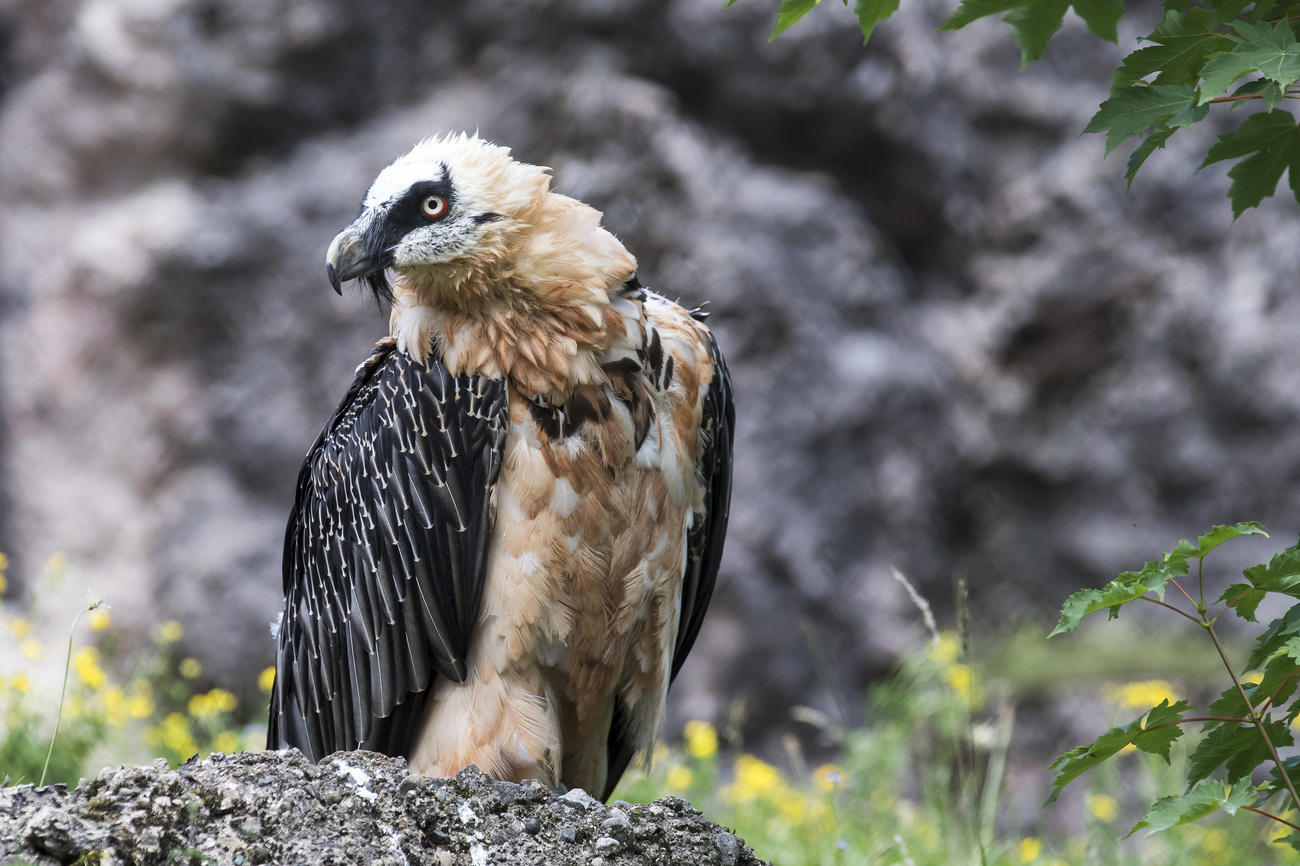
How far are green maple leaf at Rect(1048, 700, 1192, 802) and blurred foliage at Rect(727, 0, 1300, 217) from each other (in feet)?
3.14

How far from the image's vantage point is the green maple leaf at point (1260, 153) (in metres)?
2.32

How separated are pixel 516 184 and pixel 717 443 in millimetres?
976

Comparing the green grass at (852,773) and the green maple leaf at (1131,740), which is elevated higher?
the green grass at (852,773)

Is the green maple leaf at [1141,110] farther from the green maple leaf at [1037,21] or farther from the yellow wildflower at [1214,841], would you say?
the yellow wildflower at [1214,841]

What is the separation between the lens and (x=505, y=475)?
127 inches

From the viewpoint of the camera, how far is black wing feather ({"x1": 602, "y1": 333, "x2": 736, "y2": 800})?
140 inches

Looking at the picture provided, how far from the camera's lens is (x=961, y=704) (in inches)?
188

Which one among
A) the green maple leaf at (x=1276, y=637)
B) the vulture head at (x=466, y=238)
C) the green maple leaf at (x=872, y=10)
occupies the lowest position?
the green maple leaf at (x=1276, y=637)

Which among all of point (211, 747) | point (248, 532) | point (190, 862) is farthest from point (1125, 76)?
point (248, 532)

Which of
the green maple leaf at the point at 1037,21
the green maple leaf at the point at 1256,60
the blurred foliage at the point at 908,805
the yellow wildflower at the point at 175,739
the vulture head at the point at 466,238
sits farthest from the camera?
the yellow wildflower at the point at 175,739

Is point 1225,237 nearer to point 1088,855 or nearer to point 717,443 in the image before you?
point 1088,855

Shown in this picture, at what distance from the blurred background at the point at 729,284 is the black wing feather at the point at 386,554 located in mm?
3791

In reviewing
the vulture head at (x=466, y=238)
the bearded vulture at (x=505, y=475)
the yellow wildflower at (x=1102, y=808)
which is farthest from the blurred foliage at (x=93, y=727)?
→ the yellow wildflower at (x=1102, y=808)

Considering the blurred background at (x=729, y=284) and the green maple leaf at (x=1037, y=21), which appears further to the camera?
the blurred background at (x=729, y=284)
